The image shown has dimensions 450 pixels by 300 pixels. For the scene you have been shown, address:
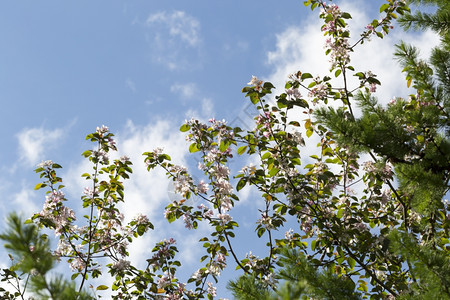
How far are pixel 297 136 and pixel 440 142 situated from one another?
48.9 inches

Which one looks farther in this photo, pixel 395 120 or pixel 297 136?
pixel 297 136

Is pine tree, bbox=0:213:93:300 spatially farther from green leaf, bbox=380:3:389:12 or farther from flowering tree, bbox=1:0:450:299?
green leaf, bbox=380:3:389:12

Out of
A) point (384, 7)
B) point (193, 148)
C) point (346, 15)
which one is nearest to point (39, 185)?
point (193, 148)

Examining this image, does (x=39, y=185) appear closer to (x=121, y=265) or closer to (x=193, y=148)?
(x=121, y=265)

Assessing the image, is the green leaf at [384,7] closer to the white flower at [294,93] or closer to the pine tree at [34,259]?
the white flower at [294,93]

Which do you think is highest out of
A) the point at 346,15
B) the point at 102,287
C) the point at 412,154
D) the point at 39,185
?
the point at 346,15

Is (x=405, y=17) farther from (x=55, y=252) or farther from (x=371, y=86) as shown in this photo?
(x=55, y=252)

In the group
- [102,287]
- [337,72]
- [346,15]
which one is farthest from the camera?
[346,15]

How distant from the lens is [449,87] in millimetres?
3934

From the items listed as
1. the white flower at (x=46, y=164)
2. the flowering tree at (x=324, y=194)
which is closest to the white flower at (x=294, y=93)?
the flowering tree at (x=324, y=194)

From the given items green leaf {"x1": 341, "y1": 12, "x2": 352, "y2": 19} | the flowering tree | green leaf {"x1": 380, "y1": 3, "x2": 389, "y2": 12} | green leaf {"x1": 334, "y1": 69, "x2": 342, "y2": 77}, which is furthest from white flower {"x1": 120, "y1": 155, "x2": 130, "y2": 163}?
green leaf {"x1": 380, "y1": 3, "x2": 389, "y2": 12}

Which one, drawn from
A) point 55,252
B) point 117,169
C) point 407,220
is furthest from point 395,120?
point 55,252

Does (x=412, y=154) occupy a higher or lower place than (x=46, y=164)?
lower

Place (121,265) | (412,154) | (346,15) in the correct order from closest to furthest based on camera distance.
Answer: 1. (412,154)
2. (121,265)
3. (346,15)
